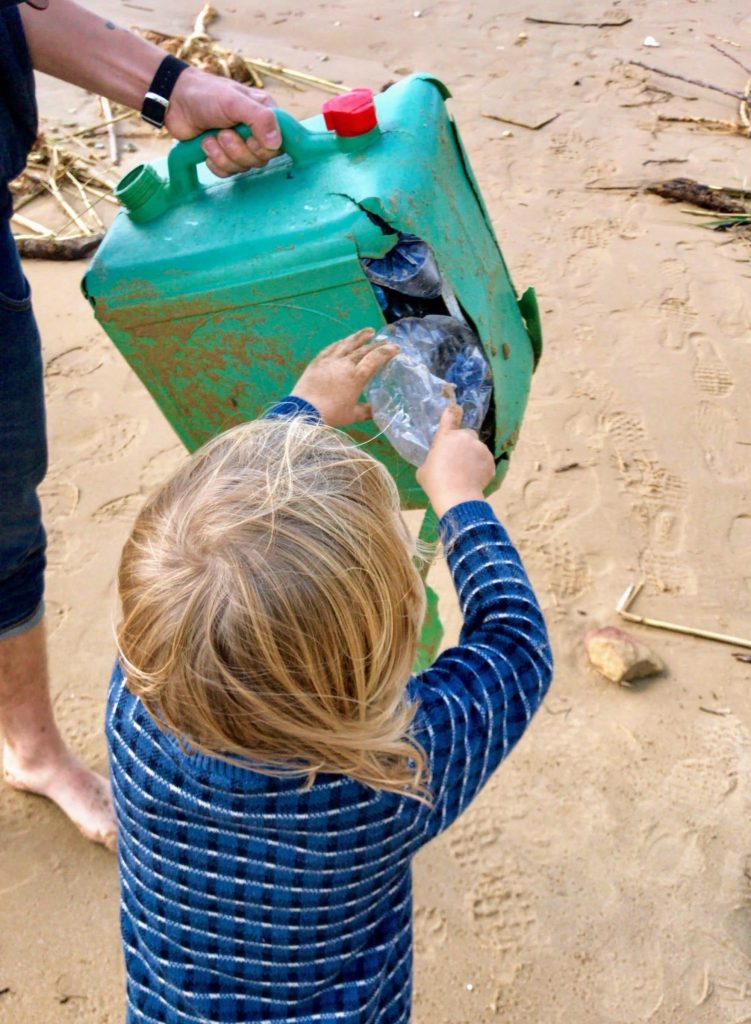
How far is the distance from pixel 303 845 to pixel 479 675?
0.87 ft

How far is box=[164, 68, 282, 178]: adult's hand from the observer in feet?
4.19

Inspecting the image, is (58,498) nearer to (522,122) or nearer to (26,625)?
(26,625)

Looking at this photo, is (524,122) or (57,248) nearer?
(57,248)

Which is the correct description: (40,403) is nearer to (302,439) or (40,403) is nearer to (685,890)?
(302,439)

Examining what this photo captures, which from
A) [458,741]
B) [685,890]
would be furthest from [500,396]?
[685,890]

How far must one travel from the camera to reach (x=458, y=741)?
3.48 feet

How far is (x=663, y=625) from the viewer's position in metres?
2.22

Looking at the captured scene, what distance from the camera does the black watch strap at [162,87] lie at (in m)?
1.39

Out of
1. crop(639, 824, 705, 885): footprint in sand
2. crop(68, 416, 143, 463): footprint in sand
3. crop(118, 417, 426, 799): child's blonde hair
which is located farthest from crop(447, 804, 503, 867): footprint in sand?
crop(68, 416, 143, 463): footprint in sand

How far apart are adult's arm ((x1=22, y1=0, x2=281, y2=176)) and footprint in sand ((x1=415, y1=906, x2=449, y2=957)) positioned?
4.27 ft

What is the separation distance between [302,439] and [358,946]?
1.87 ft

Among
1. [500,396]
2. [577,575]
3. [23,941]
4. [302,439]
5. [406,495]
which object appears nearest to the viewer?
[302,439]

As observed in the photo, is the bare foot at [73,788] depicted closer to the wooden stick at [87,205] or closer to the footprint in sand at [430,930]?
the footprint in sand at [430,930]

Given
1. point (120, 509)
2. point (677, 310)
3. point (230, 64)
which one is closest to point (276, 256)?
point (120, 509)
